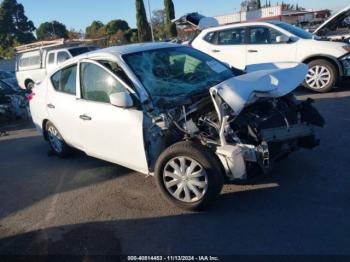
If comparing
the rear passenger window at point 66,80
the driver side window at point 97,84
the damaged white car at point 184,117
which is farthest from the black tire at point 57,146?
the driver side window at point 97,84

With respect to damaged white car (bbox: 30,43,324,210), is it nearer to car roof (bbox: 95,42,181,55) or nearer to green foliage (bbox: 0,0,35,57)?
car roof (bbox: 95,42,181,55)

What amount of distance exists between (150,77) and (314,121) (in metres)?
1.93

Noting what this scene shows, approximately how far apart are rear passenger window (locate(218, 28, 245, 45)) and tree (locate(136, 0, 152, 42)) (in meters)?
30.5

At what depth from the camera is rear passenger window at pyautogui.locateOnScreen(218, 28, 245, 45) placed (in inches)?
355

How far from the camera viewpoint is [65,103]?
492 cm

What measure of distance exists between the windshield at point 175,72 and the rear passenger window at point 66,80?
100 centimetres

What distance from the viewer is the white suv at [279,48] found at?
785 centimetres

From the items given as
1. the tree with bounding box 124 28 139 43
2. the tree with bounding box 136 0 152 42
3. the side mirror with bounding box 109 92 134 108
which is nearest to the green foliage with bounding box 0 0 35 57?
the tree with bounding box 124 28 139 43

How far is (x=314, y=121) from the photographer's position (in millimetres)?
3838

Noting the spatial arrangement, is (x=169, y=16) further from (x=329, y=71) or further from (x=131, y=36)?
(x=329, y=71)

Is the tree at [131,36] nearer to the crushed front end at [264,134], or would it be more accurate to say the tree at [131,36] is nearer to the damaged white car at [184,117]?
the damaged white car at [184,117]

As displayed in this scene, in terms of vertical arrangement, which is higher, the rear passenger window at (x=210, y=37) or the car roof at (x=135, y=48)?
the rear passenger window at (x=210, y=37)

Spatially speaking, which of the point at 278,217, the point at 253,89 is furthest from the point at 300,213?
the point at 253,89

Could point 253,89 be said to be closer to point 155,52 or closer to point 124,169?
point 155,52
